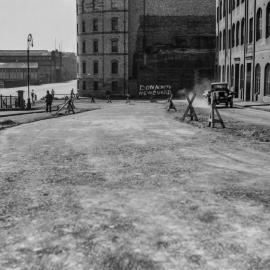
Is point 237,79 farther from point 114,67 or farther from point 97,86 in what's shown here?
point 97,86

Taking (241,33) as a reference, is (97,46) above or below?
above

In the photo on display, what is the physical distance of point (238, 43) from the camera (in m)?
46.7

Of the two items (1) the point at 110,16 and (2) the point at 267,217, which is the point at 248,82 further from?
(2) the point at 267,217

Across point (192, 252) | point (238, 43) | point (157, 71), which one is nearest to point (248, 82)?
point (238, 43)

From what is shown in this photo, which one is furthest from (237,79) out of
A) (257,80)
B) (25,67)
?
(25,67)

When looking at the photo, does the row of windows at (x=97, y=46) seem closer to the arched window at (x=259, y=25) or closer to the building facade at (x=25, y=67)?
the arched window at (x=259, y=25)

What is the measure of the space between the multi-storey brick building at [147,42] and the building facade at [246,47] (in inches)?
472

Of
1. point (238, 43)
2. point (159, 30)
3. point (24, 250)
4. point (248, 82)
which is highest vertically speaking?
point (159, 30)

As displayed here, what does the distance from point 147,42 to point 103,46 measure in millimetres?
6895

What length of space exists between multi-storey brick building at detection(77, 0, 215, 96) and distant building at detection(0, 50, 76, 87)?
69216 mm

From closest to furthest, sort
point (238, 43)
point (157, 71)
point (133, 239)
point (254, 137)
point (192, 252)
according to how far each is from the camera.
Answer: point (192, 252), point (133, 239), point (254, 137), point (238, 43), point (157, 71)

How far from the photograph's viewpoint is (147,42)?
2721 inches

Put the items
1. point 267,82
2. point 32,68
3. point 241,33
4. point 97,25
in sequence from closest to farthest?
point 267,82
point 241,33
point 97,25
point 32,68

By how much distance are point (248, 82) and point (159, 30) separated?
2932 cm
